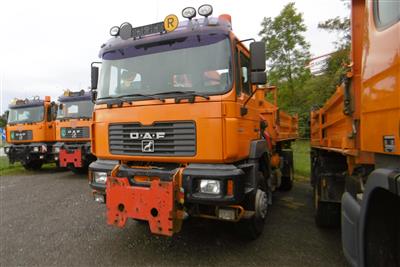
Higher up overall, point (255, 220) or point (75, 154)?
point (75, 154)

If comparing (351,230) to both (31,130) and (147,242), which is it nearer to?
(147,242)

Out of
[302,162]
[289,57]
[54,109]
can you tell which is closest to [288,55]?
[289,57]

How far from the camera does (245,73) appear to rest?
3.91 meters

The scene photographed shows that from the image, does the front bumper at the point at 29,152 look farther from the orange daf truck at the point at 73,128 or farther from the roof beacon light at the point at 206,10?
the roof beacon light at the point at 206,10

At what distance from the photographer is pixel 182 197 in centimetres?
341

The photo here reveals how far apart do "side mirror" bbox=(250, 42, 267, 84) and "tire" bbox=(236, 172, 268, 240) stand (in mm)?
1264

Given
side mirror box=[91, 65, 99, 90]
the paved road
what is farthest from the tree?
side mirror box=[91, 65, 99, 90]

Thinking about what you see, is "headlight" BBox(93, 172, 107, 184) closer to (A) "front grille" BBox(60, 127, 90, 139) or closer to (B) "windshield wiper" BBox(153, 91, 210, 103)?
(B) "windshield wiper" BBox(153, 91, 210, 103)

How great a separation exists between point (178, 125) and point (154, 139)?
36cm

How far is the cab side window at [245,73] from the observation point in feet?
12.4

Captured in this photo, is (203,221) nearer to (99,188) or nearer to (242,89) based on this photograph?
(99,188)

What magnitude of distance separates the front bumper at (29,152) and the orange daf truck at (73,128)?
3.39 feet

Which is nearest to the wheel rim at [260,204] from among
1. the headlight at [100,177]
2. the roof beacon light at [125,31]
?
the headlight at [100,177]

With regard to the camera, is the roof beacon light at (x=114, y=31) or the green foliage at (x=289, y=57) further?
the green foliage at (x=289, y=57)
